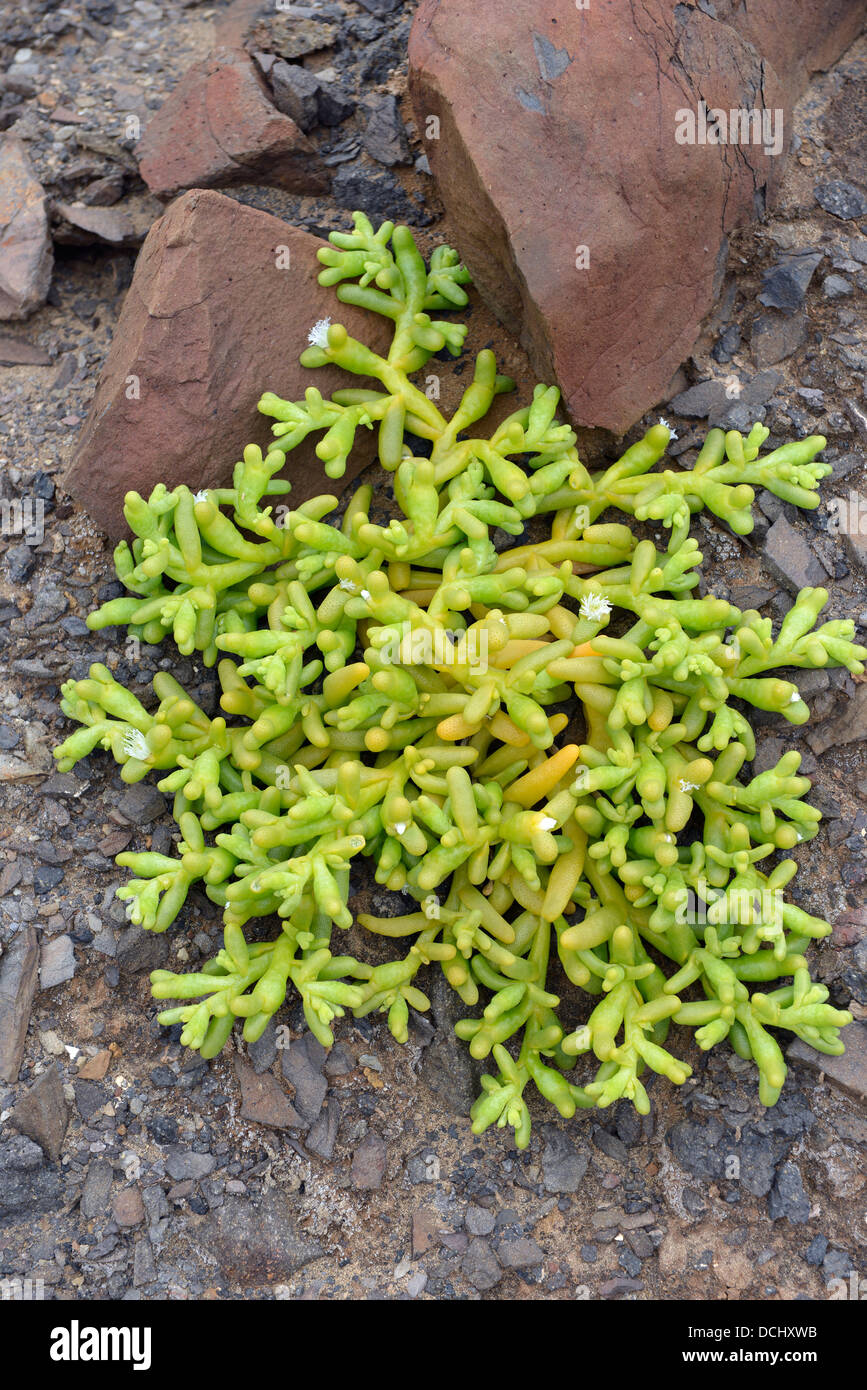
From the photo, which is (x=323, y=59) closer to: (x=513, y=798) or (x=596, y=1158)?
(x=513, y=798)

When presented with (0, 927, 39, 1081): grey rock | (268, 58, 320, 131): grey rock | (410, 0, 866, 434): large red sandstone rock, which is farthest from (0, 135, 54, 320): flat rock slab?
(0, 927, 39, 1081): grey rock

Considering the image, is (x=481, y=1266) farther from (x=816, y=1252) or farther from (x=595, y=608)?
(x=595, y=608)

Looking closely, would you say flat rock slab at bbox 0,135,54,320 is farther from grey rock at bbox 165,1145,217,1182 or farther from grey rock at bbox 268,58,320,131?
grey rock at bbox 165,1145,217,1182

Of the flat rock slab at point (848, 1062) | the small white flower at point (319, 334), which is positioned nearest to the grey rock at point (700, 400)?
the small white flower at point (319, 334)

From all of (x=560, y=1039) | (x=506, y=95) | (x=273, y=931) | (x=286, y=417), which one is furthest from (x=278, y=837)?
(x=506, y=95)

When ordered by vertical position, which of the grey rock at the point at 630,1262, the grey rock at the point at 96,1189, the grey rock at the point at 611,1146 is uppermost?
the grey rock at the point at 611,1146

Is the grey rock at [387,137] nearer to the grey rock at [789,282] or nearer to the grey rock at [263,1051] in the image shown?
the grey rock at [789,282]

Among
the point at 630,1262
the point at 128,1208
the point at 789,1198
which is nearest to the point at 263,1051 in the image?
the point at 128,1208
